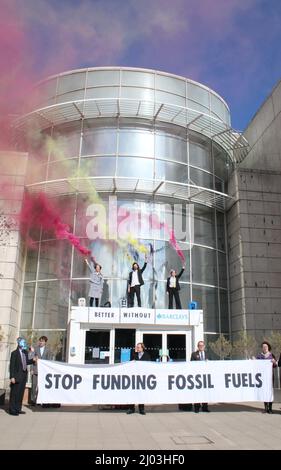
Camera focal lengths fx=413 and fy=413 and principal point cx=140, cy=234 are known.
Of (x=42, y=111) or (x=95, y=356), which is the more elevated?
(x=42, y=111)

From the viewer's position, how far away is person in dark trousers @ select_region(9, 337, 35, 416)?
10008mm

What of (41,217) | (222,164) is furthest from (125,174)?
(222,164)

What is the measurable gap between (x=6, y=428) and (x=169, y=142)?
1670 centimetres

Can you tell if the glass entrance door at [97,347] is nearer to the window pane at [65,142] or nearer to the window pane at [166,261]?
the window pane at [166,261]

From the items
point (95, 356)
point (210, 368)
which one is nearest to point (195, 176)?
point (95, 356)

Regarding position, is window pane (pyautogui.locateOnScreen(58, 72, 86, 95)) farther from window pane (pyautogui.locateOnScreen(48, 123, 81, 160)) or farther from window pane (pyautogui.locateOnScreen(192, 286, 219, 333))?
window pane (pyautogui.locateOnScreen(192, 286, 219, 333))

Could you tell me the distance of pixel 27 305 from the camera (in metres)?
19.8

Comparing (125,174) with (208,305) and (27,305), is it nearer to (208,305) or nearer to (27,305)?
(208,305)

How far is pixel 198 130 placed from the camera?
22.5 meters

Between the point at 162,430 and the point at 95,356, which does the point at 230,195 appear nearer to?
the point at 95,356

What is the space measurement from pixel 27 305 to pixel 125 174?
26.0 feet

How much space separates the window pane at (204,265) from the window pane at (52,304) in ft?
20.7

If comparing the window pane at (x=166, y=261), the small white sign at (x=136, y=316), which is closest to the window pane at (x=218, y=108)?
the window pane at (x=166, y=261)
